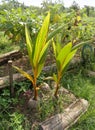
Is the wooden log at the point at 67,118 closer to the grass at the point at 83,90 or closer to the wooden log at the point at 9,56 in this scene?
the grass at the point at 83,90

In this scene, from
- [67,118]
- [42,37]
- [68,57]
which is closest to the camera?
[42,37]

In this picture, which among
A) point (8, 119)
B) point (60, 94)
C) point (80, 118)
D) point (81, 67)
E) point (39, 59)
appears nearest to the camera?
point (39, 59)

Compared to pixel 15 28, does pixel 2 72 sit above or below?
below

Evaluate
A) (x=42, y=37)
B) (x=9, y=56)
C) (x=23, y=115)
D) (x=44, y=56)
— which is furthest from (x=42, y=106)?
(x=9, y=56)

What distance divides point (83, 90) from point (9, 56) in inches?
58.2

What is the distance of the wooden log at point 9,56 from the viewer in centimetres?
395

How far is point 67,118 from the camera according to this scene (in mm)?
2912

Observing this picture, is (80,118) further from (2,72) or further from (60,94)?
(2,72)

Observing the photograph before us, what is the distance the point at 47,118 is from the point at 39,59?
78 cm

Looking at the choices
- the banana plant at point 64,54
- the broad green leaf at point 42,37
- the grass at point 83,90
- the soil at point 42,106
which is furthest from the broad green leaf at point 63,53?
the grass at point 83,90

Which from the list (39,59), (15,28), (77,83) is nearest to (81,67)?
(77,83)

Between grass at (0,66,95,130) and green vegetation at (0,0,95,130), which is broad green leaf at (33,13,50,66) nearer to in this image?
green vegetation at (0,0,95,130)

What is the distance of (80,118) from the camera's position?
3.08 m

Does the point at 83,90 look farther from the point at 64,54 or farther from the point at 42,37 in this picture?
the point at 42,37
